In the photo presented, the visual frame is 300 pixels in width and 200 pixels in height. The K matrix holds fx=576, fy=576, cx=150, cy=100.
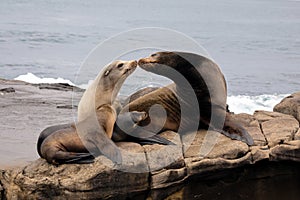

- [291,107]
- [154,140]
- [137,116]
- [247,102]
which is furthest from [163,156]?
[247,102]

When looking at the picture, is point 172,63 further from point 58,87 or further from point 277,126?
point 58,87

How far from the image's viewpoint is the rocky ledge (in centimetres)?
480

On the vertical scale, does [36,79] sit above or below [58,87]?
below

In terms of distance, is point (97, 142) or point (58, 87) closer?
point (97, 142)

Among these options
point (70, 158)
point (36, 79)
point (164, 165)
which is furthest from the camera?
point (36, 79)

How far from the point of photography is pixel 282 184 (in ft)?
18.8

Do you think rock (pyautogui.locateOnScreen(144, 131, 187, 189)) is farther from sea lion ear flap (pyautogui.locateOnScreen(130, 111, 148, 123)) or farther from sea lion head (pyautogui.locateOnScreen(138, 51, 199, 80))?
sea lion head (pyautogui.locateOnScreen(138, 51, 199, 80))

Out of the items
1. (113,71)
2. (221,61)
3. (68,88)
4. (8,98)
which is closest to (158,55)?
(113,71)

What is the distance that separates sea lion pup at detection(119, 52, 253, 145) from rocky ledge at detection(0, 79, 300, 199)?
0.47 ft

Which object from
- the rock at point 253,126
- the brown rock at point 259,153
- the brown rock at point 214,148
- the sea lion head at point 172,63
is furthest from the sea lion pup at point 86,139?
the rock at point 253,126

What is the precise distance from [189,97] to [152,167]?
1.06 m

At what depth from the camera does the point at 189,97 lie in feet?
19.2

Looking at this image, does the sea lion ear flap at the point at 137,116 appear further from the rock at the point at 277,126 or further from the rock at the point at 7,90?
the rock at the point at 7,90

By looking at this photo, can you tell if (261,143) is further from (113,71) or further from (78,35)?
(78,35)
